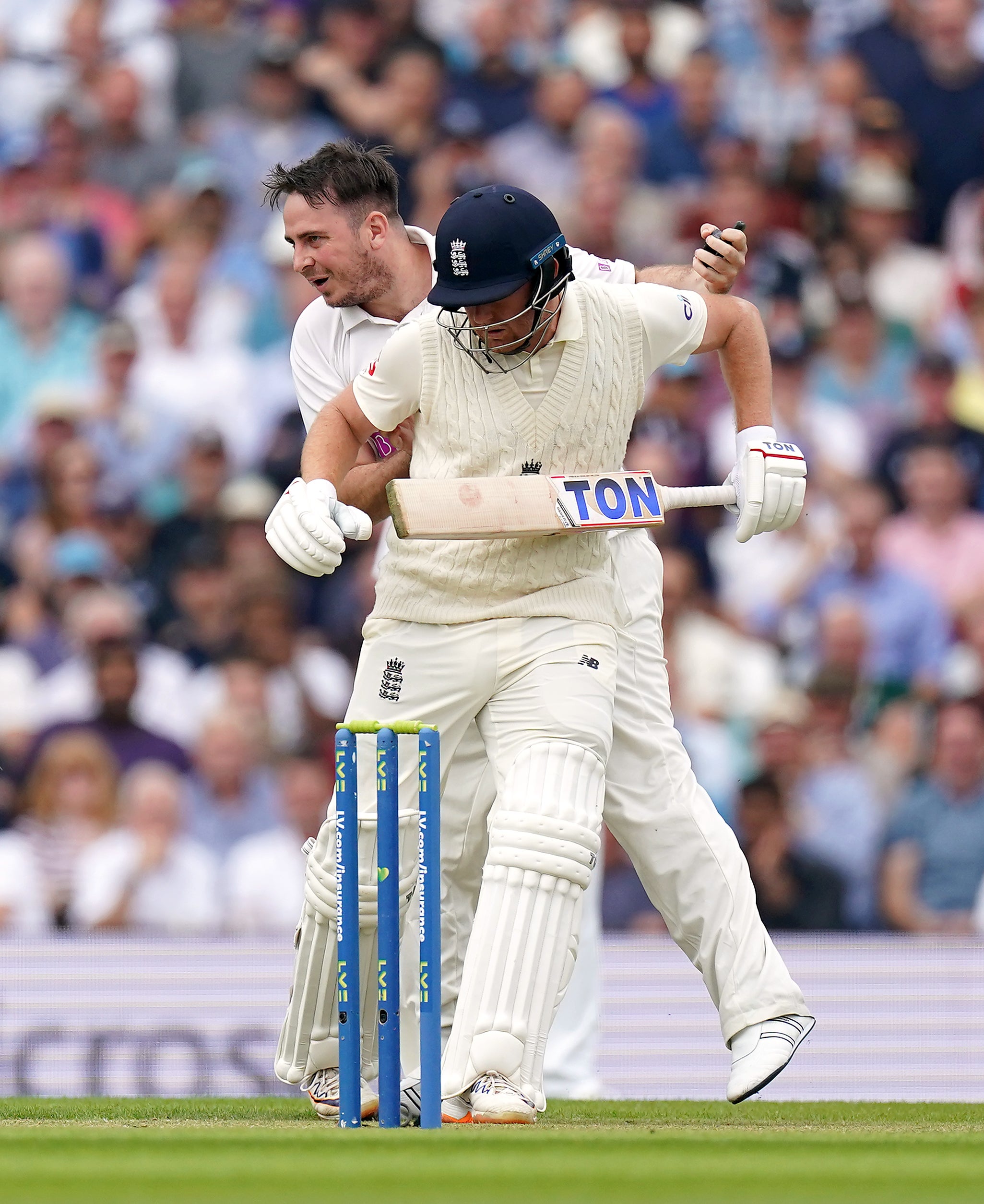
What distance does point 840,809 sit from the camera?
7375mm

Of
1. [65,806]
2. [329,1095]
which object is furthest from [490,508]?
[65,806]

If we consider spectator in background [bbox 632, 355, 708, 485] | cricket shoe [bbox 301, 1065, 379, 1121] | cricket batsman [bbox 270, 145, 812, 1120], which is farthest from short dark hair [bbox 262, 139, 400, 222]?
spectator in background [bbox 632, 355, 708, 485]

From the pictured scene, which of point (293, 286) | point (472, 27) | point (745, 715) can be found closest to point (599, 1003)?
point (745, 715)

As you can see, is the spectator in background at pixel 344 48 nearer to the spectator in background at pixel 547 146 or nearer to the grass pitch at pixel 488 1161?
the spectator in background at pixel 547 146

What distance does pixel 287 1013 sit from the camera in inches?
170

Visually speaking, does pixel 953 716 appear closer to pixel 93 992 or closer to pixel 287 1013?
pixel 93 992

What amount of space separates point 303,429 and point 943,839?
3.00 meters

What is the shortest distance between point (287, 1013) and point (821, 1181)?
5.93 ft

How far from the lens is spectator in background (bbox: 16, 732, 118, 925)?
23.6 ft

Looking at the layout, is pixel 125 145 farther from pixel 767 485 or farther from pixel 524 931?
pixel 524 931

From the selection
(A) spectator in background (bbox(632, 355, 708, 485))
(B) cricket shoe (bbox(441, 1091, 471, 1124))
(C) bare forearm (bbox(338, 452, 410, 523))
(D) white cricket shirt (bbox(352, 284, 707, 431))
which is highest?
(A) spectator in background (bbox(632, 355, 708, 485))

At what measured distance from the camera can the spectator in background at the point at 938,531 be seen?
7.88 metres

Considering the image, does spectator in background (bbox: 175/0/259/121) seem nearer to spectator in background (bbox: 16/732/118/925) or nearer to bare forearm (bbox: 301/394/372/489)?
spectator in background (bbox: 16/732/118/925)

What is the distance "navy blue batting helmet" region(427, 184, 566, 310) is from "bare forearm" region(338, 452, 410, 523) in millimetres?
560
